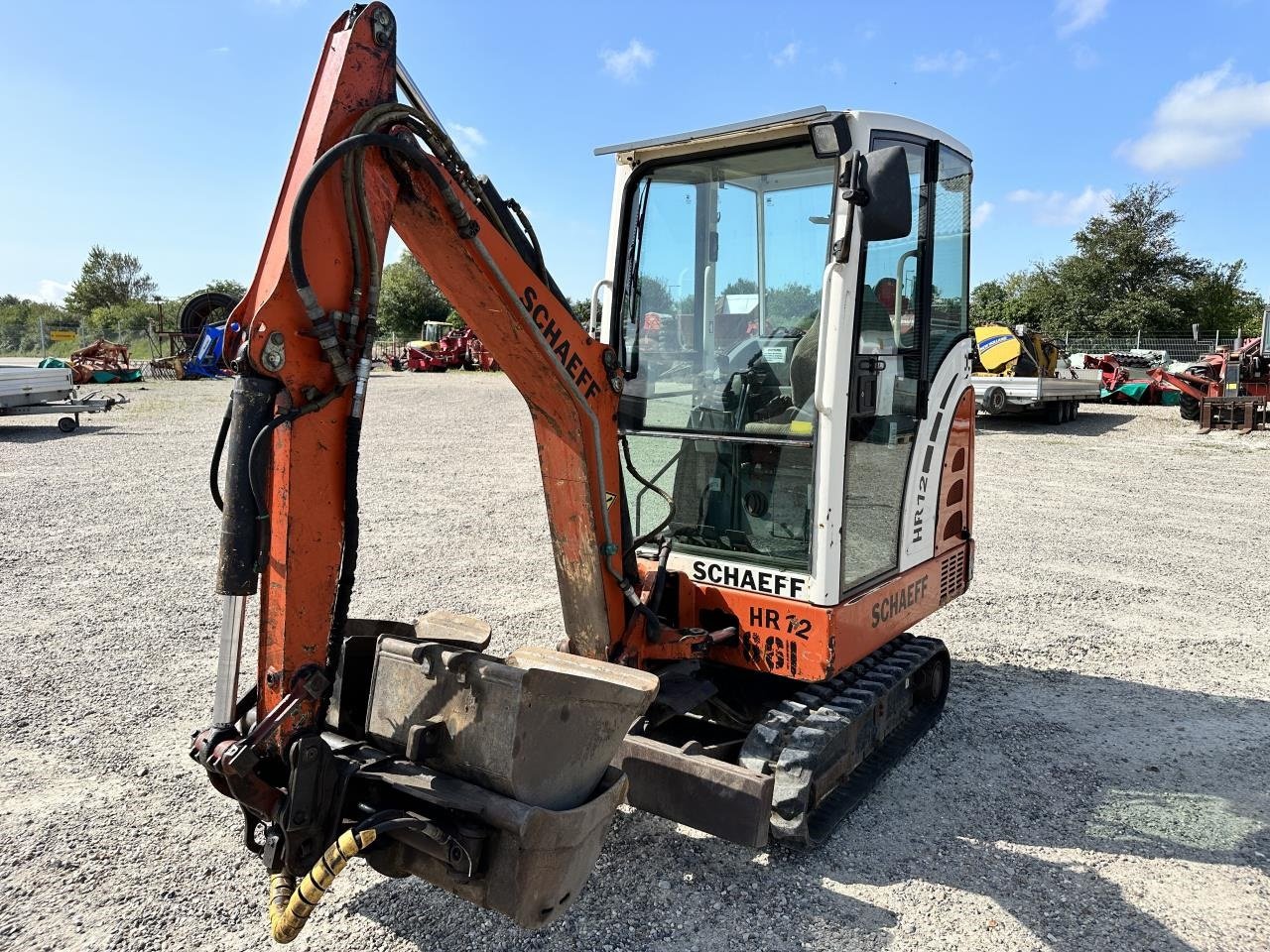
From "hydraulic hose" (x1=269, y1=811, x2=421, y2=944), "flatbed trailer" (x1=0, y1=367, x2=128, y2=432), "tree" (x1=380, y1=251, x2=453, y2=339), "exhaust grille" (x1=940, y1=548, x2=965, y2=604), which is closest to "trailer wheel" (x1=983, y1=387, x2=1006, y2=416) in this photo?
"exhaust grille" (x1=940, y1=548, x2=965, y2=604)

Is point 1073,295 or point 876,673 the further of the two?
point 1073,295

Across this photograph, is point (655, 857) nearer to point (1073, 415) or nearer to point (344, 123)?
point (344, 123)

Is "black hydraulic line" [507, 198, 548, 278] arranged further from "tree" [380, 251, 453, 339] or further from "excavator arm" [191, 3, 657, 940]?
"tree" [380, 251, 453, 339]

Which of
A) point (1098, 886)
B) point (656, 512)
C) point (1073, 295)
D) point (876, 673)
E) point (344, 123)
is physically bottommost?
point (1098, 886)

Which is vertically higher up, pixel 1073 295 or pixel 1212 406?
pixel 1073 295

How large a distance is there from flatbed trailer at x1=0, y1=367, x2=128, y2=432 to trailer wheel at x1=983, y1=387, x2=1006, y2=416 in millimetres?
17117

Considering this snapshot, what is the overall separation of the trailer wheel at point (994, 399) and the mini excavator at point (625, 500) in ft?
46.1

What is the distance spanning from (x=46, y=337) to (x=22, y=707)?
4423cm

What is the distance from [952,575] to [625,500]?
2.21 metres

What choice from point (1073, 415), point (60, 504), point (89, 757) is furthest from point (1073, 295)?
point (89, 757)

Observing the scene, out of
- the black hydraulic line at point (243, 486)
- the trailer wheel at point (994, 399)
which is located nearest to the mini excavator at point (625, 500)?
the black hydraulic line at point (243, 486)

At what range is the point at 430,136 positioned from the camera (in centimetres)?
271

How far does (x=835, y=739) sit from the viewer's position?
11.6 ft

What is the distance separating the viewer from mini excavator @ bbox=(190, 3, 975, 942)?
7.97 ft
